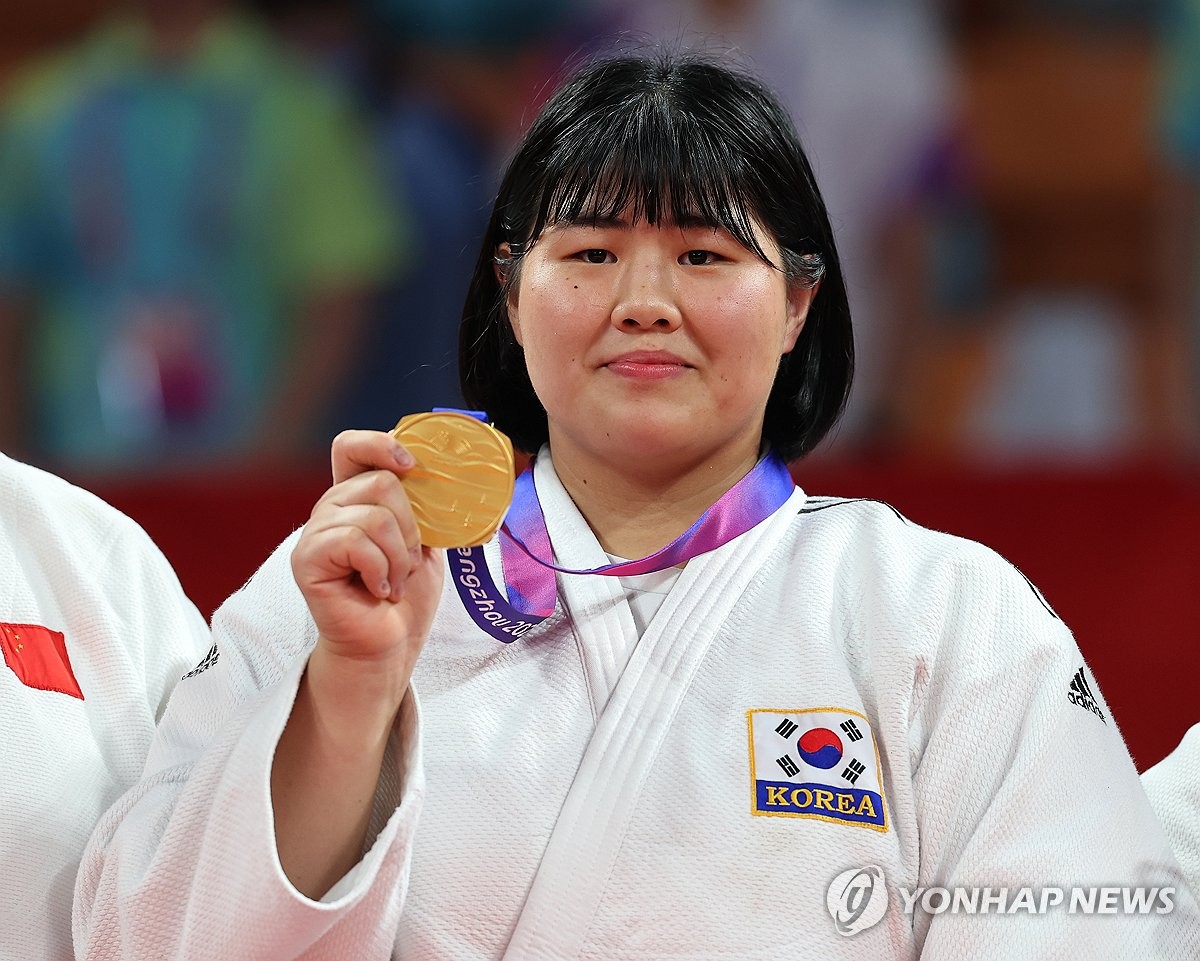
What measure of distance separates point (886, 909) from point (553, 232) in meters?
0.61

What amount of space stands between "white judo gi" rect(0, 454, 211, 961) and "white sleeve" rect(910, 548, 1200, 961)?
69 centimetres

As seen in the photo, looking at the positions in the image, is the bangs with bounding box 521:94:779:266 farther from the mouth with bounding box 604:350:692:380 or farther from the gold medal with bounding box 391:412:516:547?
the gold medal with bounding box 391:412:516:547

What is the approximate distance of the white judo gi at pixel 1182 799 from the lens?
4.74ft

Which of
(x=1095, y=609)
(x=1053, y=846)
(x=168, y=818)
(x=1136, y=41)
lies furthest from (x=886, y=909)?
(x=1136, y=41)

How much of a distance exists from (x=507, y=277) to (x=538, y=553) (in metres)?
0.25

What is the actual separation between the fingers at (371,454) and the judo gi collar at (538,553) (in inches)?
7.4

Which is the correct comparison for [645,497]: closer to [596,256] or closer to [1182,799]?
[596,256]

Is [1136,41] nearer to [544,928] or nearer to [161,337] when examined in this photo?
[161,337]

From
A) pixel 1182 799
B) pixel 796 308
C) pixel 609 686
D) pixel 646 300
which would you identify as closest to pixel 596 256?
pixel 646 300

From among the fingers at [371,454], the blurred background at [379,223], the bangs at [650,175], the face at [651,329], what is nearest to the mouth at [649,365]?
the face at [651,329]

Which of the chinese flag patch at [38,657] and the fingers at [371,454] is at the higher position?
the fingers at [371,454]

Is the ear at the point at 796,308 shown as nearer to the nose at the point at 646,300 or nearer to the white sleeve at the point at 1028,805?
the nose at the point at 646,300

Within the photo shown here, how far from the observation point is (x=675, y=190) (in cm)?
139

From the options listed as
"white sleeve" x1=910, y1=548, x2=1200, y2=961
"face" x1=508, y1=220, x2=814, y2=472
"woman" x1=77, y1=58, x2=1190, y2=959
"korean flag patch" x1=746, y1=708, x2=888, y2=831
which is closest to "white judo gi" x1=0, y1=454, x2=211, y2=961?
"woman" x1=77, y1=58, x2=1190, y2=959
